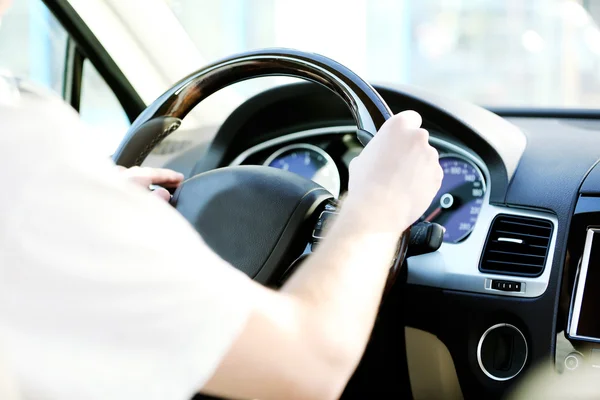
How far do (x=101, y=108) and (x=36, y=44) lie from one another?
10.1 inches

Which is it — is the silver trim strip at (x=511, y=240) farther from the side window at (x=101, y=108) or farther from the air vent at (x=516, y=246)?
the side window at (x=101, y=108)

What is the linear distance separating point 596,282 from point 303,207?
0.51 metres

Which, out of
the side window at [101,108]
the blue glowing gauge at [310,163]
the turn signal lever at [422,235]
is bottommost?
the side window at [101,108]

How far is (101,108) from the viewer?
7.37 feet

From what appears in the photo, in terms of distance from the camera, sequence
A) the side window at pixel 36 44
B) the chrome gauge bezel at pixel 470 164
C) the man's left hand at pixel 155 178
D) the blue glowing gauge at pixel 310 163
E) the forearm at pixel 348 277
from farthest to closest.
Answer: the side window at pixel 36 44, the blue glowing gauge at pixel 310 163, the chrome gauge bezel at pixel 470 164, the man's left hand at pixel 155 178, the forearm at pixel 348 277

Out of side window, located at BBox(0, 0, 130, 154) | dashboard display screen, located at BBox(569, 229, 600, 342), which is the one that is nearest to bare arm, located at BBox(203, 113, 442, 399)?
dashboard display screen, located at BBox(569, 229, 600, 342)

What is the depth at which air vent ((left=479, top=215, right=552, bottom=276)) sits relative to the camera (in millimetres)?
1445

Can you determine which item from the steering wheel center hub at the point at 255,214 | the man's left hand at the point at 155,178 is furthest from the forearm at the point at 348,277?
the man's left hand at the point at 155,178

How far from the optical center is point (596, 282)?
1.36 metres

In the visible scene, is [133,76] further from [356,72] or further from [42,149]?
[42,149]

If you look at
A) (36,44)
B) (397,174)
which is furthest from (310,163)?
(397,174)

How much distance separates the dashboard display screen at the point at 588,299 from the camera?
4.45 feet

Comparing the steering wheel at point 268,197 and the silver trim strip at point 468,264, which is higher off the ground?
the steering wheel at point 268,197

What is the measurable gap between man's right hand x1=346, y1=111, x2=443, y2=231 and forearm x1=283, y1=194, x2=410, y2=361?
18 millimetres
